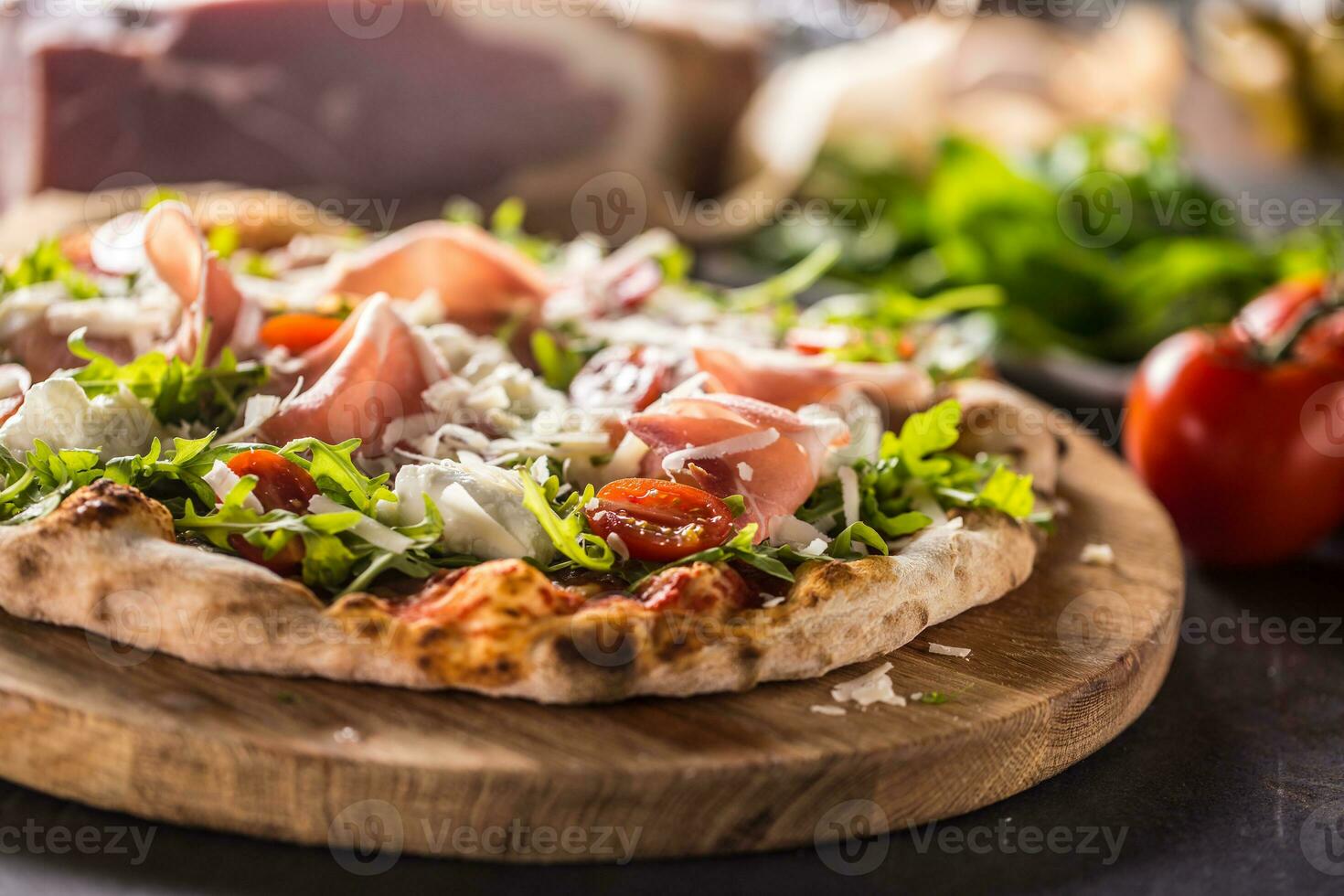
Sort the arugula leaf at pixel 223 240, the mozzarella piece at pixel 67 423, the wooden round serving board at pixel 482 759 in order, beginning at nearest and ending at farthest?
the wooden round serving board at pixel 482 759 → the mozzarella piece at pixel 67 423 → the arugula leaf at pixel 223 240

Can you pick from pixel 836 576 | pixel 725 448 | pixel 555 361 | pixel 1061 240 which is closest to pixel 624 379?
pixel 555 361

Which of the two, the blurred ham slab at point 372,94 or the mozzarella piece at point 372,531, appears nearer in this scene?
the mozzarella piece at point 372,531

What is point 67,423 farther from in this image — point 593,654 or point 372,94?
point 372,94

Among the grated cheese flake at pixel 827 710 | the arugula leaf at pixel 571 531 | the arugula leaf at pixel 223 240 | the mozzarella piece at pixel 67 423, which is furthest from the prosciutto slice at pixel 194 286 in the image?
the grated cheese flake at pixel 827 710

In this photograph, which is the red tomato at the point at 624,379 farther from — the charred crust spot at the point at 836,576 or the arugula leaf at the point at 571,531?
the charred crust spot at the point at 836,576

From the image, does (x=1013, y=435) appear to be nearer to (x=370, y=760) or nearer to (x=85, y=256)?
(x=370, y=760)

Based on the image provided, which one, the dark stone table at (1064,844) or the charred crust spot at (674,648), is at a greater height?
the charred crust spot at (674,648)
